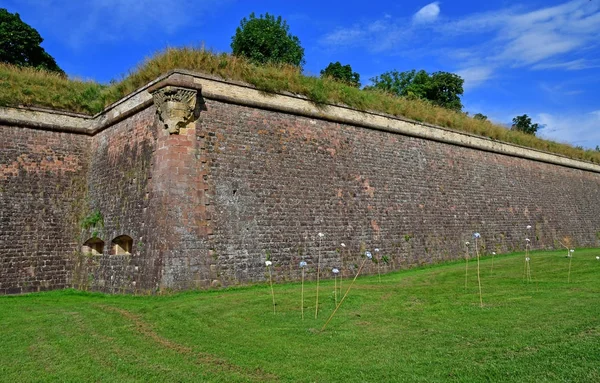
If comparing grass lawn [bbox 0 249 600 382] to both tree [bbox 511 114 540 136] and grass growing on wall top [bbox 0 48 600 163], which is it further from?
tree [bbox 511 114 540 136]

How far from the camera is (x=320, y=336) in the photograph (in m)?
6.23

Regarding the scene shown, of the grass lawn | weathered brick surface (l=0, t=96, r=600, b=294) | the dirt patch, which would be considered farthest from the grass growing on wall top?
the dirt patch

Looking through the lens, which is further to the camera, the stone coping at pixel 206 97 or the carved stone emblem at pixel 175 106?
the stone coping at pixel 206 97

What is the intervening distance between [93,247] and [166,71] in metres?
5.07

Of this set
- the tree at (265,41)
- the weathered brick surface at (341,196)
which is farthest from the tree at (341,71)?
the weathered brick surface at (341,196)

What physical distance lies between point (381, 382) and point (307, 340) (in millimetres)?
1796

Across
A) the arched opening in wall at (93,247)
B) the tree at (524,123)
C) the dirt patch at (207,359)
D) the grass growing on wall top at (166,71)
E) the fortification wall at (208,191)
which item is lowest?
the dirt patch at (207,359)

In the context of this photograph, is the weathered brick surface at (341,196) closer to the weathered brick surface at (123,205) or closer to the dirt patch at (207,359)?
the weathered brick surface at (123,205)

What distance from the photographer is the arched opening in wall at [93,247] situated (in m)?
12.3

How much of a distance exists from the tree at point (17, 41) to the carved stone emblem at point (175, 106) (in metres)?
19.0

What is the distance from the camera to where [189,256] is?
10.2 m

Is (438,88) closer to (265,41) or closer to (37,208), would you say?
(265,41)

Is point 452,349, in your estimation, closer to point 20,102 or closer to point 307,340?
point 307,340

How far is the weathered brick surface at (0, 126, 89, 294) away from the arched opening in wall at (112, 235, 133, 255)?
182 centimetres
